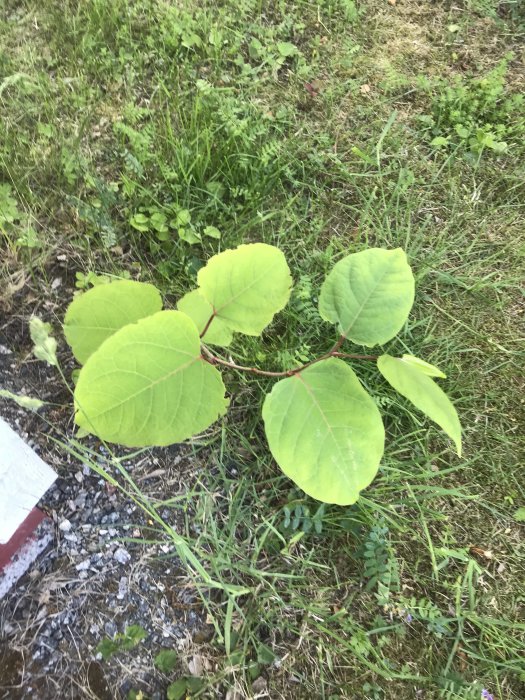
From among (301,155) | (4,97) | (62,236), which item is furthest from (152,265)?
(4,97)

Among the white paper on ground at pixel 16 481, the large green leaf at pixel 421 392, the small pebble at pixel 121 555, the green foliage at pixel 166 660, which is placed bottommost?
the green foliage at pixel 166 660

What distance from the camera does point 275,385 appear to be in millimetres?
1226

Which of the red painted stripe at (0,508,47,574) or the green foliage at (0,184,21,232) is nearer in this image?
the red painted stripe at (0,508,47,574)

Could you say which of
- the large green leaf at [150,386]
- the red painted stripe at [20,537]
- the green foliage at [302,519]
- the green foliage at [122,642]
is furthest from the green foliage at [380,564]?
the red painted stripe at [20,537]

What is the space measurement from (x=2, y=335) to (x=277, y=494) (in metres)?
0.97

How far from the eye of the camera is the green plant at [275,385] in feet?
3.68

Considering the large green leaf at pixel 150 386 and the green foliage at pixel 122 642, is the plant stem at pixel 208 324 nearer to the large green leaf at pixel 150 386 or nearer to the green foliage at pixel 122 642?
the large green leaf at pixel 150 386

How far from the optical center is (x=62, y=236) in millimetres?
1851

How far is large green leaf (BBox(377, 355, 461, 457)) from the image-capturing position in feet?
3.72

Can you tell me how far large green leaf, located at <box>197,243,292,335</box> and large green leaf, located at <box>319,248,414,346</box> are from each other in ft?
0.45

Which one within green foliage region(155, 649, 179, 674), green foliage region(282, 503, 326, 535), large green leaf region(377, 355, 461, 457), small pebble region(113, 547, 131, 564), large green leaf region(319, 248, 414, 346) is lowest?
green foliage region(155, 649, 179, 674)

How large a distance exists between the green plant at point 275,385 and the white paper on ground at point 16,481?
0.29 meters

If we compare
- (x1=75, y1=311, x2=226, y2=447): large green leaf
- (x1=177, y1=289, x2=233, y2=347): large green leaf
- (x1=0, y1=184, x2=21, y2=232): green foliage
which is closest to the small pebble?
(x1=75, y1=311, x2=226, y2=447): large green leaf

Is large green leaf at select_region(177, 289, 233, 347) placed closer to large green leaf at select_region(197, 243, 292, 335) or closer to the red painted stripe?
large green leaf at select_region(197, 243, 292, 335)
